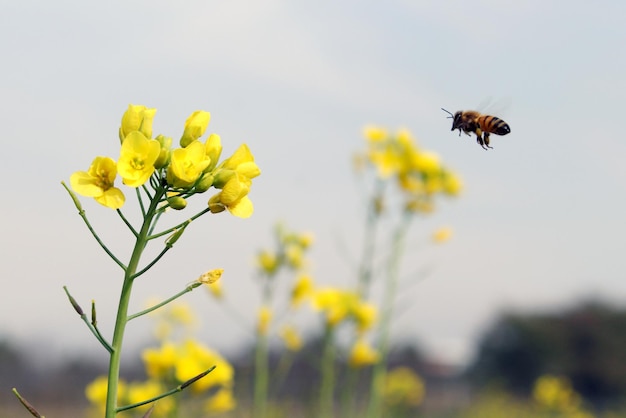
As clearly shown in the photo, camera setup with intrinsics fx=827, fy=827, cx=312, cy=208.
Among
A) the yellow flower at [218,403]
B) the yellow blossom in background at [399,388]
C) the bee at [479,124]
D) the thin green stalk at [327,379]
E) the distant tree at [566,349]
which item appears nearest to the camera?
the bee at [479,124]

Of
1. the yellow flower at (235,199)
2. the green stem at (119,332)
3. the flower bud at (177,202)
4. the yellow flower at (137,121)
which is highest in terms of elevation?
the yellow flower at (137,121)

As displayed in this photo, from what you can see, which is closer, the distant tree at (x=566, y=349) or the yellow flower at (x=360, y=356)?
the yellow flower at (x=360, y=356)

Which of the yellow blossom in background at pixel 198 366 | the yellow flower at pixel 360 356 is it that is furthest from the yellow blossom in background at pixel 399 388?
the yellow blossom in background at pixel 198 366

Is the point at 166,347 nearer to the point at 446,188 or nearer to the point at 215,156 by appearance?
the point at 215,156

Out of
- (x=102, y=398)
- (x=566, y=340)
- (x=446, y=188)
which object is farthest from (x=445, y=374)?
(x=102, y=398)

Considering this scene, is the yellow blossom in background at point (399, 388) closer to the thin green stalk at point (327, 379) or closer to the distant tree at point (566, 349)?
the thin green stalk at point (327, 379)

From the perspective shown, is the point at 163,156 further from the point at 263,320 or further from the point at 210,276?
the point at 263,320

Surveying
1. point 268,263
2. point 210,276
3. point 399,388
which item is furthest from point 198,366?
point 399,388

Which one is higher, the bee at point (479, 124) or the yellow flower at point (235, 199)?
the bee at point (479, 124)
